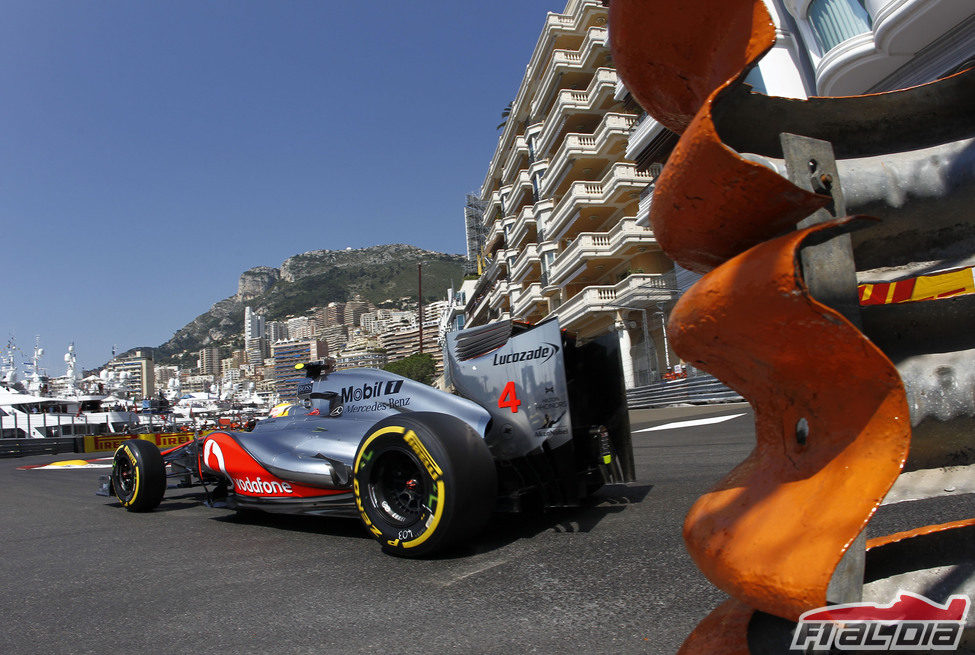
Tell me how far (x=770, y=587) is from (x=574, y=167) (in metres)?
34.5

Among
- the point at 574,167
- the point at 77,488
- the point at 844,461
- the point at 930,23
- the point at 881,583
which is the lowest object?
the point at 77,488

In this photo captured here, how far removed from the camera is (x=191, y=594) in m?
2.82

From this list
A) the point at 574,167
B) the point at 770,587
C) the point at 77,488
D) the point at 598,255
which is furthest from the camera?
the point at 574,167

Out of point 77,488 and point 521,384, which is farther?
point 77,488

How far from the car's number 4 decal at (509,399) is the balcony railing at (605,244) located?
79.3 ft

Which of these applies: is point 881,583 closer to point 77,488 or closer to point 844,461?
point 844,461

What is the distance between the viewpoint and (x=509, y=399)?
3.73 m

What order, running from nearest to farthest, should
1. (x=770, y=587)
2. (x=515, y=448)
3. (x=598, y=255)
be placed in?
(x=770, y=587), (x=515, y=448), (x=598, y=255)

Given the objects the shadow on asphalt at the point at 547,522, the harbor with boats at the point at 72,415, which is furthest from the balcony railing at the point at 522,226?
the shadow on asphalt at the point at 547,522

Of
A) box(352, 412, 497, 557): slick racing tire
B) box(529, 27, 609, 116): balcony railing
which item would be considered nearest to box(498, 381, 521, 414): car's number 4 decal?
box(352, 412, 497, 557): slick racing tire

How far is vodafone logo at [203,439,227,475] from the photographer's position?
4.69 meters

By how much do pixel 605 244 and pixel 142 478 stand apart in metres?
27.3

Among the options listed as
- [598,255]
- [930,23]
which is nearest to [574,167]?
[598,255]

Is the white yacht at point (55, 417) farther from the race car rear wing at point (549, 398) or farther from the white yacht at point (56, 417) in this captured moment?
the race car rear wing at point (549, 398)
